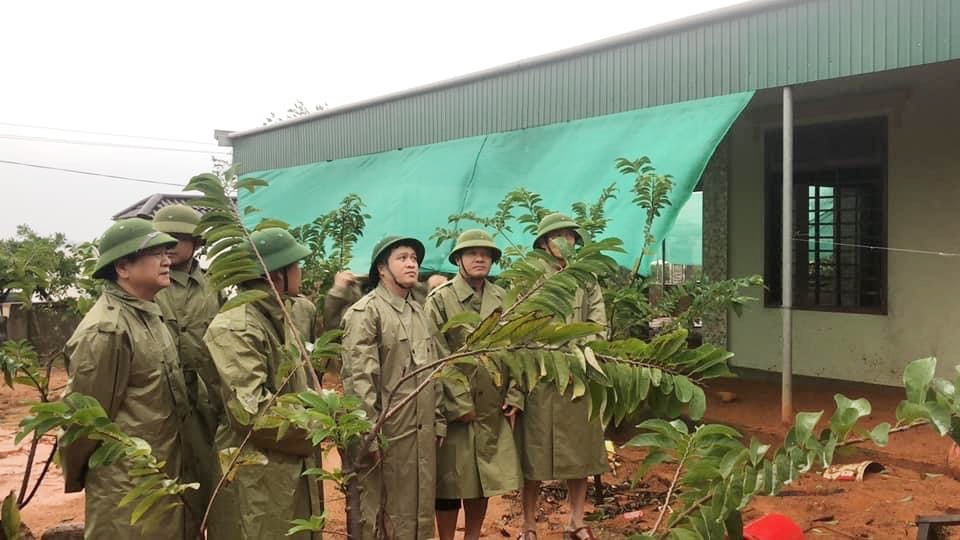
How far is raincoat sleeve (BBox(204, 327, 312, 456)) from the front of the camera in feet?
8.30

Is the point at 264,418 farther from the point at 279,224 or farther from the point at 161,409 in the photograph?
the point at 161,409

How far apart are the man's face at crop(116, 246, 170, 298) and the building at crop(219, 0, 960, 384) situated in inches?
135

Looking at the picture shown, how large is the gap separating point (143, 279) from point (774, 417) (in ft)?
17.6

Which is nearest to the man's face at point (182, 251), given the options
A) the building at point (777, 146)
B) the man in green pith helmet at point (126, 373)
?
the man in green pith helmet at point (126, 373)

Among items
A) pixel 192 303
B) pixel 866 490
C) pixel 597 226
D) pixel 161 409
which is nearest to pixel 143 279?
pixel 161 409

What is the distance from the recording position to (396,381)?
11.0 ft

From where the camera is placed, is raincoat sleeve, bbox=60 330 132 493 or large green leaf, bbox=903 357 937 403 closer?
large green leaf, bbox=903 357 937 403

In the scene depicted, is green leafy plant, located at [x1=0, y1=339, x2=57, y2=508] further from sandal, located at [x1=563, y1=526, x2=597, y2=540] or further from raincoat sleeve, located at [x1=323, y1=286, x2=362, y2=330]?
sandal, located at [x1=563, y1=526, x2=597, y2=540]

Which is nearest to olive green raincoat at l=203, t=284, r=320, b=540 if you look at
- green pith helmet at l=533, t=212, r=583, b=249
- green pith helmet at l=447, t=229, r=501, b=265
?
green pith helmet at l=447, t=229, r=501, b=265

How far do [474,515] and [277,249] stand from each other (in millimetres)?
1906

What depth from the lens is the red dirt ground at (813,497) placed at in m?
4.40

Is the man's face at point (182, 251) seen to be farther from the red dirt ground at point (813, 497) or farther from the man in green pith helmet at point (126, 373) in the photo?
the red dirt ground at point (813, 497)

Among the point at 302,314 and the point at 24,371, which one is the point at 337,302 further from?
the point at 24,371

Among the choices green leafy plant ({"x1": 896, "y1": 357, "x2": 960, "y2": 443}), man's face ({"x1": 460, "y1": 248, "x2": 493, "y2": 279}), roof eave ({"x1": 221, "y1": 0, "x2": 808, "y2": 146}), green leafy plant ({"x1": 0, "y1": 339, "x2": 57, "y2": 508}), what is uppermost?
roof eave ({"x1": 221, "y1": 0, "x2": 808, "y2": 146})
